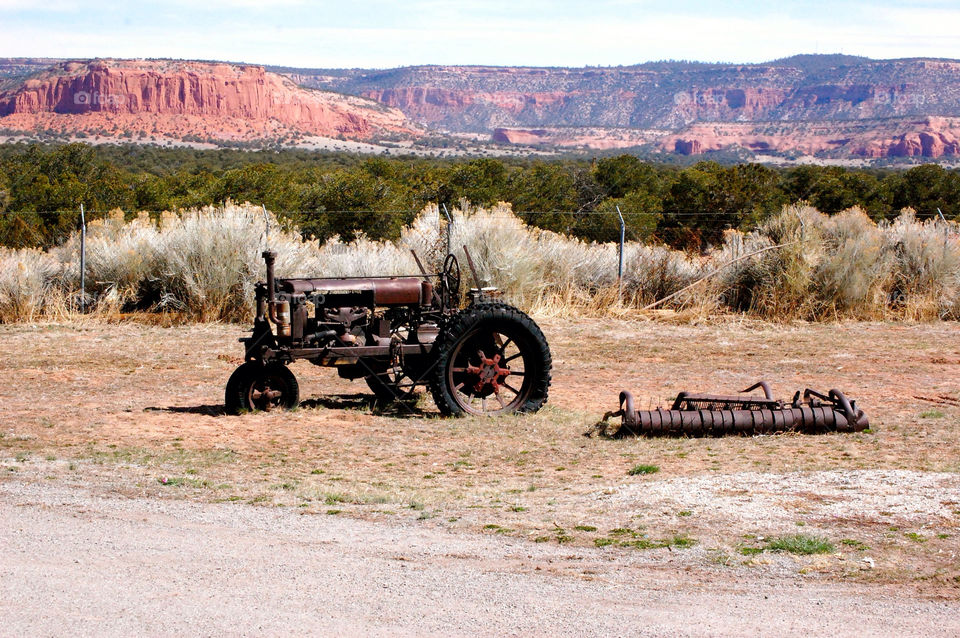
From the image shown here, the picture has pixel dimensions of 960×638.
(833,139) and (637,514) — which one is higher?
(833,139)

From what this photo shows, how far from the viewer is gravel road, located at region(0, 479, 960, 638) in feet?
16.4

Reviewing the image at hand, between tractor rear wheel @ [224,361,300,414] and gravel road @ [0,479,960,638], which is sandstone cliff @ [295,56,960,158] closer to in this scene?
tractor rear wheel @ [224,361,300,414]

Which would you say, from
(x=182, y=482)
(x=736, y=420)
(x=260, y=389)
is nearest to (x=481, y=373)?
(x=260, y=389)

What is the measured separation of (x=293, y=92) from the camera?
153125mm

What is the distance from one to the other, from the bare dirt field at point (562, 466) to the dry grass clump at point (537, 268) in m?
4.18

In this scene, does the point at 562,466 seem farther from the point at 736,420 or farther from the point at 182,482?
the point at 182,482

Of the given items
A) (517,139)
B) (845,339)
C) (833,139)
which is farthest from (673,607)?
(517,139)

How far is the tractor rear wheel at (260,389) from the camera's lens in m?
10.3

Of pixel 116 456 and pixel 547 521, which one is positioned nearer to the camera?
pixel 547 521

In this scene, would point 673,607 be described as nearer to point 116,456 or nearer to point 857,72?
point 116,456

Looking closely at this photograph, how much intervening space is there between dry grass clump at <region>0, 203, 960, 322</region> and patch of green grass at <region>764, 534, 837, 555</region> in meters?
12.6

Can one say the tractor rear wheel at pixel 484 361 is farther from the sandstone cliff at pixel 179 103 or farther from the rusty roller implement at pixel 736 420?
the sandstone cliff at pixel 179 103

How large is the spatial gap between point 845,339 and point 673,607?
12196 millimetres

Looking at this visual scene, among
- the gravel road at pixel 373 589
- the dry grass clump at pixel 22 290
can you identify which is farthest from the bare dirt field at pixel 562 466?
the dry grass clump at pixel 22 290
